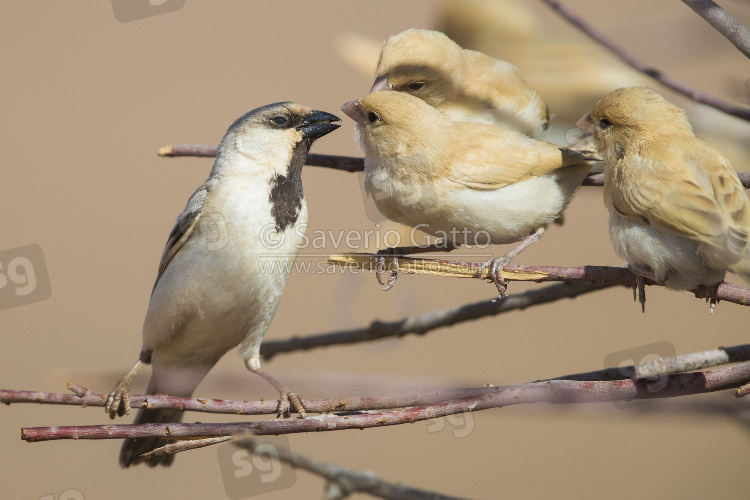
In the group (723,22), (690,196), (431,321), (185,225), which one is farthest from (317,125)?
(723,22)

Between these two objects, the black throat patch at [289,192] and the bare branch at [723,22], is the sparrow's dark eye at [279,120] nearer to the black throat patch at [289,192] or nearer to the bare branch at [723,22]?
the black throat patch at [289,192]

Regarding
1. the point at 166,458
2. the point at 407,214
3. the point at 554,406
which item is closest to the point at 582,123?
the point at 407,214

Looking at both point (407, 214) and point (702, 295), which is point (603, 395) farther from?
point (407, 214)

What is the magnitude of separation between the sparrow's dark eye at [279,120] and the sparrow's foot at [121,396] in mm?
1048

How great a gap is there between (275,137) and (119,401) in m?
1.09

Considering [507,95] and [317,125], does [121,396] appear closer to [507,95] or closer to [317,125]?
[317,125]

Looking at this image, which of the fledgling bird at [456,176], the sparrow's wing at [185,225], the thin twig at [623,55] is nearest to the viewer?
the thin twig at [623,55]

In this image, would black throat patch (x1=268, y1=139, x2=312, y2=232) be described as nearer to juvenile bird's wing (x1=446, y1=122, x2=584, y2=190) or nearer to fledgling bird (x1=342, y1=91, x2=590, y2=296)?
fledgling bird (x1=342, y1=91, x2=590, y2=296)

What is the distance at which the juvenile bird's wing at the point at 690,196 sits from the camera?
77.0 inches

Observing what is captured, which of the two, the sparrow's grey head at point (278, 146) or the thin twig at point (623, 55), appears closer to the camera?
the thin twig at point (623, 55)

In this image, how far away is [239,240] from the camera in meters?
2.65

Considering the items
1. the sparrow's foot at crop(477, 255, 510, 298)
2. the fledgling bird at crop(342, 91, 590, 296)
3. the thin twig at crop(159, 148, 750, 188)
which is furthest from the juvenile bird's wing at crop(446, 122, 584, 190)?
the sparrow's foot at crop(477, 255, 510, 298)

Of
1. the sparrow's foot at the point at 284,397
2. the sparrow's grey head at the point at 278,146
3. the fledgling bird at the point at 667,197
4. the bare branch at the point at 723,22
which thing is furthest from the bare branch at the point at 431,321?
the bare branch at the point at 723,22

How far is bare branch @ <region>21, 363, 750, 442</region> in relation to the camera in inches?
65.6
